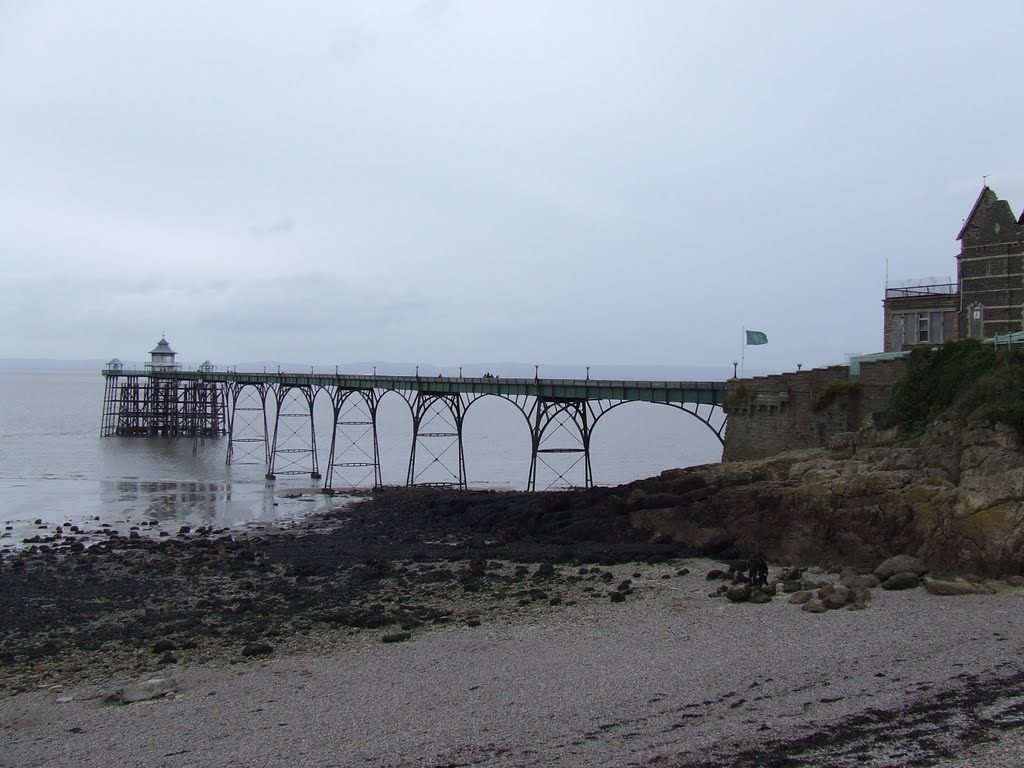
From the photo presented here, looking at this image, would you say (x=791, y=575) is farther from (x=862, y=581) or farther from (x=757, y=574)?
(x=862, y=581)

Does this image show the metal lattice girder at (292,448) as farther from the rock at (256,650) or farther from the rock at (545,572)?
the rock at (256,650)

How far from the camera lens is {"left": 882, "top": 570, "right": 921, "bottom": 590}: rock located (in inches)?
732

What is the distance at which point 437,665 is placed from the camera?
50.2 feet

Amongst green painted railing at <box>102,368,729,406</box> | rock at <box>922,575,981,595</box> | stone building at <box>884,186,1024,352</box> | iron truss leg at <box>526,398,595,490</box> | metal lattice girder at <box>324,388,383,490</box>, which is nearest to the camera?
rock at <box>922,575,981,595</box>

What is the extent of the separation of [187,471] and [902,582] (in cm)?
4812

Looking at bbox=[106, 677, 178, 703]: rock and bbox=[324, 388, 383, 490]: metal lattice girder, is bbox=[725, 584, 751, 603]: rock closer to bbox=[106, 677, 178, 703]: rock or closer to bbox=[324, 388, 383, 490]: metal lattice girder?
bbox=[106, 677, 178, 703]: rock

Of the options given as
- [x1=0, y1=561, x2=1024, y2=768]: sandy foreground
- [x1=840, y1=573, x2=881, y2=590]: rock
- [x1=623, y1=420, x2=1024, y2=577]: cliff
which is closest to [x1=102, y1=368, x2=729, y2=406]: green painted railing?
[x1=623, y1=420, x2=1024, y2=577]: cliff

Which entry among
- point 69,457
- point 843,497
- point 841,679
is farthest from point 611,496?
point 69,457

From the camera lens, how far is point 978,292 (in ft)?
105

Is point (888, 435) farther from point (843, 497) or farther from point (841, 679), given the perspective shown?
point (841, 679)

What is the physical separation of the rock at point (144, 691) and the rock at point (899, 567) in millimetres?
13876

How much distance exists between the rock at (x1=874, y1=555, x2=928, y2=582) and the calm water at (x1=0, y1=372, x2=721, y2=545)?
24842 mm

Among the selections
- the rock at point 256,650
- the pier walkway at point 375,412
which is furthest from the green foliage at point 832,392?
the rock at point 256,650

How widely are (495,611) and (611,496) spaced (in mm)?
10352
